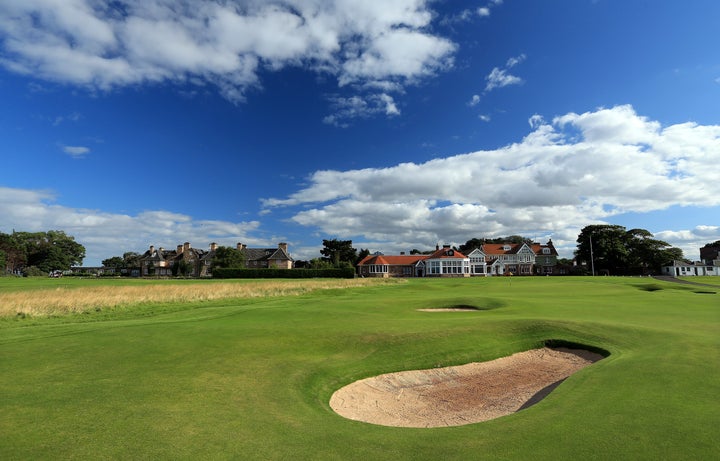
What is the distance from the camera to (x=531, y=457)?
5770 millimetres

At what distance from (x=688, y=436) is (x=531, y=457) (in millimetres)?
2703

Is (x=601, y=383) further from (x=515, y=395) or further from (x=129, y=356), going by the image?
(x=129, y=356)

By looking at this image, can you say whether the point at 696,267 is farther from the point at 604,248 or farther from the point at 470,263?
the point at 470,263

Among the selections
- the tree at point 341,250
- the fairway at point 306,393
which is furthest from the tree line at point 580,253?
the fairway at point 306,393

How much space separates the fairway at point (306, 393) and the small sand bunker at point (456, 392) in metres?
0.47

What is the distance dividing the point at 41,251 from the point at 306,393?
170 m

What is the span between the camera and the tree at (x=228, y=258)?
102 meters

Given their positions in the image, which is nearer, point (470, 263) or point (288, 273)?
point (288, 273)

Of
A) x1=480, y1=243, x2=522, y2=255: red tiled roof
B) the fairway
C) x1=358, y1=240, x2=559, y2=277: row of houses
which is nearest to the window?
x1=358, y1=240, x2=559, y2=277: row of houses

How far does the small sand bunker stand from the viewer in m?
9.45

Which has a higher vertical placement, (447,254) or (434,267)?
(447,254)

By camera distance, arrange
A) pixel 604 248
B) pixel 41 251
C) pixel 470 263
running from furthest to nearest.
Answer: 1. pixel 41 251
2. pixel 470 263
3. pixel 604 248

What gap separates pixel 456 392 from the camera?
11.3 metres

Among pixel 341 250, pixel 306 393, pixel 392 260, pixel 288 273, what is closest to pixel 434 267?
pixel 392 260
